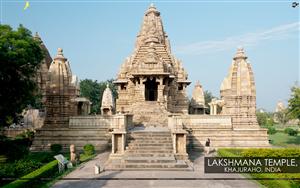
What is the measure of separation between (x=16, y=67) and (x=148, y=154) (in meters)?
8.63

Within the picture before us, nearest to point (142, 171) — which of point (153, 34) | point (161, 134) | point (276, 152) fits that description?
point (161, 134)

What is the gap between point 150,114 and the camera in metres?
23.9

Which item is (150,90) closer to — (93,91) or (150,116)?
(150,116)

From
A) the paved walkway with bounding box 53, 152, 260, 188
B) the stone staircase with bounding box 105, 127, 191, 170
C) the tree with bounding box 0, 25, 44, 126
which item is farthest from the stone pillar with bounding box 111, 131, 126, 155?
the tree with bounding box 0, 25, 44, 126

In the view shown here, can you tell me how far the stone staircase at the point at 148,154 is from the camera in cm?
1375

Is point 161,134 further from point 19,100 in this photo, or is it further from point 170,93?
point 170,93

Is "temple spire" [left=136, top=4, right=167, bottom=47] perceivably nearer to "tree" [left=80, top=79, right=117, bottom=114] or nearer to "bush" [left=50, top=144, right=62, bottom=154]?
"bush" [left=50, top=144, right=62, bottom=154]

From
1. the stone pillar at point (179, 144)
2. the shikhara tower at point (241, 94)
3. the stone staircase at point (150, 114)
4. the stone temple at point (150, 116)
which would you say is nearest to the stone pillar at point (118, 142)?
the stone temple at point (150, 116)

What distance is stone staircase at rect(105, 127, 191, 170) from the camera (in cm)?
1375

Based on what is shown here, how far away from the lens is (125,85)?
96.0 feet

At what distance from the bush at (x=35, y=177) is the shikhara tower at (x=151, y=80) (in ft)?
37.3

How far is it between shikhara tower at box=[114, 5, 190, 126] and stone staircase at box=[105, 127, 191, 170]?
6412 millimetres

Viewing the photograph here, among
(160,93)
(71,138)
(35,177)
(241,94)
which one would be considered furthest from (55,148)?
(241,94)

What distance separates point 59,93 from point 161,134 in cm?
972
